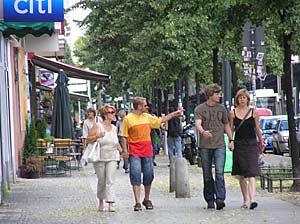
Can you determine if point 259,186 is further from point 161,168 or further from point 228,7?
point 161,168

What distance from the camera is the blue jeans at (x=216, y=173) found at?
1377cm

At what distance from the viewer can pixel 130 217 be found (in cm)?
1308

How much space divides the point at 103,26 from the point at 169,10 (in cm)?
997

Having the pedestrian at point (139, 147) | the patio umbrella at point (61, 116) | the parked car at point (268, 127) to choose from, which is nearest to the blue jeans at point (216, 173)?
the pedestrian at point (139, 147)

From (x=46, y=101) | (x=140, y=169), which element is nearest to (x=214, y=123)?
(x=140, y=169)

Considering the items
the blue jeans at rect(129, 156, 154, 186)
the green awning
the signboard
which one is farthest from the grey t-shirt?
the signboard

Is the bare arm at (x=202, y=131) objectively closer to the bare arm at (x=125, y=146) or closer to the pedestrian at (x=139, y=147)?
the pedestrian at (x=139, y=147)

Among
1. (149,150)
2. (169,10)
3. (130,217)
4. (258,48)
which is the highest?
(169,10)

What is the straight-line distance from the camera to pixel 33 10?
12188 mm

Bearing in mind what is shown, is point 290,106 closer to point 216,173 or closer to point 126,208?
point 216,173

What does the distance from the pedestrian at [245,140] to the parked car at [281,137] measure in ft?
70.8

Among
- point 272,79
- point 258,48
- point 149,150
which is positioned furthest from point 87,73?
point 272,79

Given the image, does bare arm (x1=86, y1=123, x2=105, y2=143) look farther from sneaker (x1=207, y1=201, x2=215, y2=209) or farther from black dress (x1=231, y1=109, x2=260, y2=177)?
black dress (x1=231, y1=109, x2=260, y2=177)

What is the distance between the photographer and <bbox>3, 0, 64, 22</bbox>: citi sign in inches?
476
